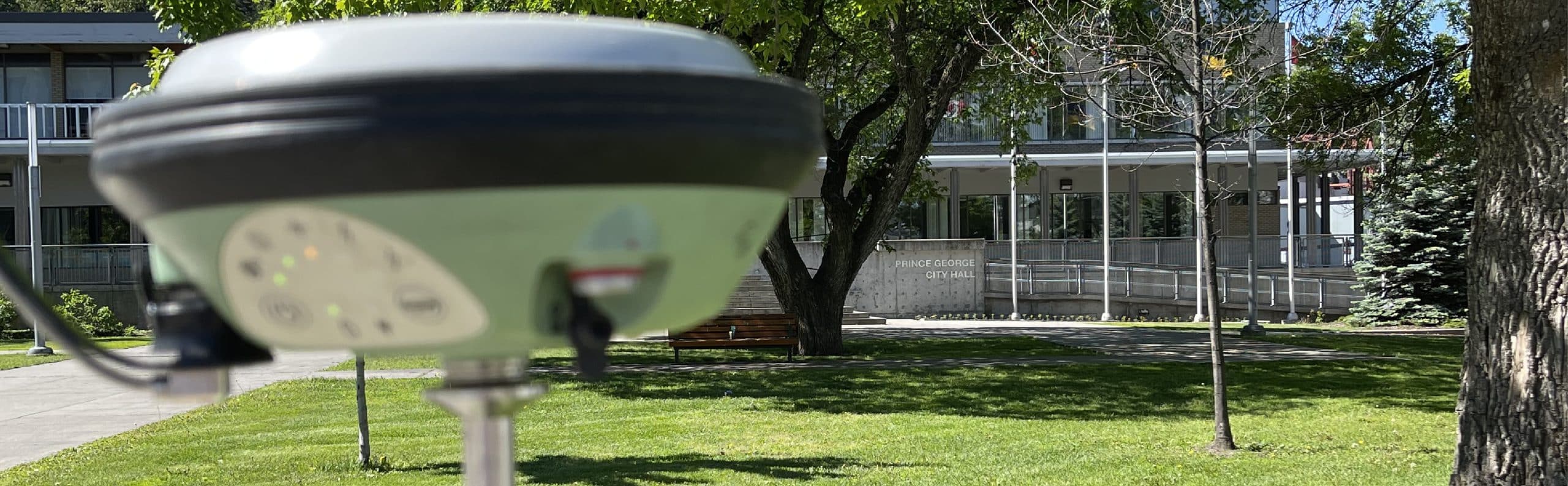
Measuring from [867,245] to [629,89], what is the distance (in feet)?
57.2

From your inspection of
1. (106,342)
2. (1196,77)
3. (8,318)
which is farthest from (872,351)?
(8,318)

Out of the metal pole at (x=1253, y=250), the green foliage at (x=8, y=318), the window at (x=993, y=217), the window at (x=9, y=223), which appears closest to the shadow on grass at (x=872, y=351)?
the metal pole at (x=1253, y=250)

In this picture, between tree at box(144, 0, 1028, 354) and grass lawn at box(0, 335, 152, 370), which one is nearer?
tree at box(144, 0, 1028, 354)

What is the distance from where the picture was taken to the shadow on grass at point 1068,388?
12.5 meters

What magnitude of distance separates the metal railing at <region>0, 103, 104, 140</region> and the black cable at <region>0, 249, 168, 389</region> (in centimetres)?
3148

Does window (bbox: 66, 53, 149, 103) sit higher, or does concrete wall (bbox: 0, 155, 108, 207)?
window (bbox: 66, 53, 149, 103)

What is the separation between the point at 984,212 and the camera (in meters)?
38.3

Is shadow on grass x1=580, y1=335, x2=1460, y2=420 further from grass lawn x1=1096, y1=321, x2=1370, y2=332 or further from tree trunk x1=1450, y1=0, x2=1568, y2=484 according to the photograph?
grass lawn x1=1096, y1=321, x2=1370, y2=332

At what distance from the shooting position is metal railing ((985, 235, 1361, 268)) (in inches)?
1389

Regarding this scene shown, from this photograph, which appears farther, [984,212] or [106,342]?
[984,212]

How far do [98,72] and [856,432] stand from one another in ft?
87.6

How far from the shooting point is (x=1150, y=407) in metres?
12.5

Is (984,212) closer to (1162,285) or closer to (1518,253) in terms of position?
(1162,285)

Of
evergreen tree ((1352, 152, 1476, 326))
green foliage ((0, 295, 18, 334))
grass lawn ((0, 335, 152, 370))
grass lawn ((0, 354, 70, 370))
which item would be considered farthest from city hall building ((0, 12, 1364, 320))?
grass lawn ((0, 354, 70, 370))
